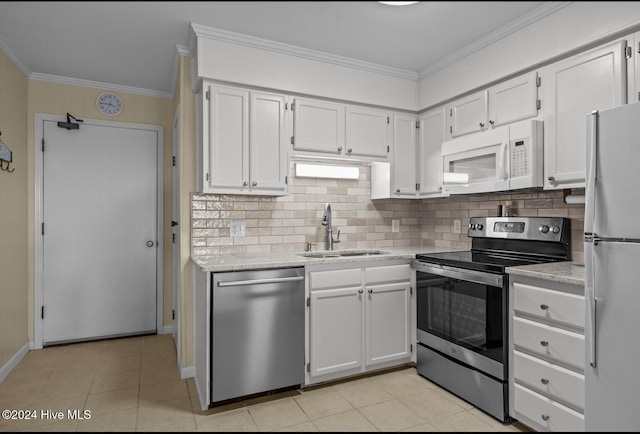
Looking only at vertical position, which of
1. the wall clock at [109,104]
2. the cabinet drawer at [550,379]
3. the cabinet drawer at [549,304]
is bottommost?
the cabinet drawer at [550,379]

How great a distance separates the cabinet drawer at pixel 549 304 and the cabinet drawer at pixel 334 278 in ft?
3.14

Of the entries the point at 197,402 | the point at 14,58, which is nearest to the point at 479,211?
the point at 197,402

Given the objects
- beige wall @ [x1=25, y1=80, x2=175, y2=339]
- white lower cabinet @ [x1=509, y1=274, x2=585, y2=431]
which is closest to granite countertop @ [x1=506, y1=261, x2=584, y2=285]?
white lower cabinet @ [x1=509, y1=274, x2=585, y2=431]

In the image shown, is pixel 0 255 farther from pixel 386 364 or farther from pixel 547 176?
pixel 547 176

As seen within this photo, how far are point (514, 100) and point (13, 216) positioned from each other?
143 inches

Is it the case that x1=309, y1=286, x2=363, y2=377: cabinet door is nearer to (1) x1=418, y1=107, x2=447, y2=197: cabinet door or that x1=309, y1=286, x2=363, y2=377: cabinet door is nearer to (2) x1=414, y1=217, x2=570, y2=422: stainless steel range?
(2) x1=414, y1=217, x2=570, y2=422: stainless steel range

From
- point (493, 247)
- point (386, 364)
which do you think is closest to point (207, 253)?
point (386, 364)

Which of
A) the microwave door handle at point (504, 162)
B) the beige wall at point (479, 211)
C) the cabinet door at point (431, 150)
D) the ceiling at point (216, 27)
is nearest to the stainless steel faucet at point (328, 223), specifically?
the cabinet door at point (431, 150)

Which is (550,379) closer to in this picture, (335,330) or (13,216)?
(335,330)

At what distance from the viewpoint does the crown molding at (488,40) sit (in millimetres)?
2064

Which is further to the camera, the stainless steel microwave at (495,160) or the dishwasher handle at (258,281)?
the stainless steel microwave at (495,160)

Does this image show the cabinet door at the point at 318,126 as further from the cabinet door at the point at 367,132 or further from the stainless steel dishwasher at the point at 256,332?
the stainless steel dishwasher at the point at 256,332

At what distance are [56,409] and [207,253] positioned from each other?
1.23m

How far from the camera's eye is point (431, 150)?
10.5ft
